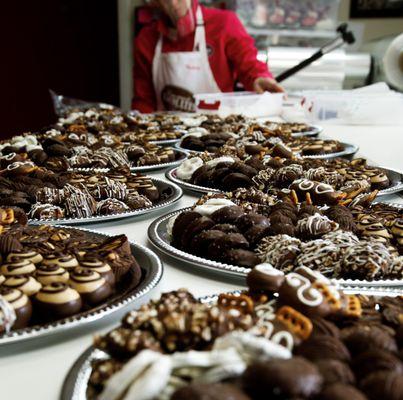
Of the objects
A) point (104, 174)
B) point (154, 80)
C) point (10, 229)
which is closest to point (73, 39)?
A: point (154, 80)

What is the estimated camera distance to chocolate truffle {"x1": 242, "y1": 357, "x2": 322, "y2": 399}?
48 centimetres

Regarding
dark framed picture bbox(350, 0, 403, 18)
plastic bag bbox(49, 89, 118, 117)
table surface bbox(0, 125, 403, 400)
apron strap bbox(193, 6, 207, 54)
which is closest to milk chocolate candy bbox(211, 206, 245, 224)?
table surface bbox(0, 125, 403, 400)

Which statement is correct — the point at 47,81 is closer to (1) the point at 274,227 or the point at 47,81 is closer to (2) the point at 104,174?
(2) the point at 104,174

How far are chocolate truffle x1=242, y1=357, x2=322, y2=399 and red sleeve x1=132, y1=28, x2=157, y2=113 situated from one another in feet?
11.3

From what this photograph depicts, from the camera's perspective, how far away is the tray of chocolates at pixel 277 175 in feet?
4.65

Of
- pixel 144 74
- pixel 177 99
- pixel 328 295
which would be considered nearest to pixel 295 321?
pixel 328 295

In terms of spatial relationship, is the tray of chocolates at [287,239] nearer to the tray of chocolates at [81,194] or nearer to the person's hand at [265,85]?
the tray of chocolates at [81,194]

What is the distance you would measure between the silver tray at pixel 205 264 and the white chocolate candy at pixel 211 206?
82 millimetres

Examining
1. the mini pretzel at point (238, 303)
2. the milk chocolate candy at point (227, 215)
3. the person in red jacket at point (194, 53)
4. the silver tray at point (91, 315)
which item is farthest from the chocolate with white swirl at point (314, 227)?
the person in red jacket at point (194, 53)

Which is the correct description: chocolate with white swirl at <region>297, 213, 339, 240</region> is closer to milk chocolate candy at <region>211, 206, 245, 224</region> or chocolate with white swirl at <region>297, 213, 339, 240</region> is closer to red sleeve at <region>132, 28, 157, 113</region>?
milk chocolate candy at <region>211, 206, 245, 224</region>

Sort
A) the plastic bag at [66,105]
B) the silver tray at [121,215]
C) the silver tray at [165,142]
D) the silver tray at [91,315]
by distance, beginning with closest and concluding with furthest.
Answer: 1. the silver tray at [91,315]
2. the silver tray at [121,215]
3. the silver tray at [165,142]
4. the plastic bag at [66,105]

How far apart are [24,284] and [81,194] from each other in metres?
0.51

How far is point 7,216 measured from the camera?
1.11 m

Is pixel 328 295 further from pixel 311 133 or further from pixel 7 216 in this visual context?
pixel 311 133
